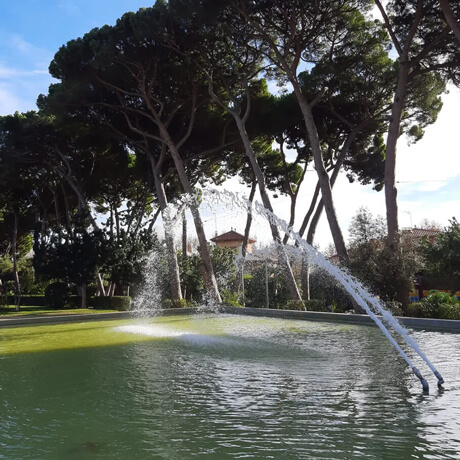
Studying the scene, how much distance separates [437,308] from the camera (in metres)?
9.80

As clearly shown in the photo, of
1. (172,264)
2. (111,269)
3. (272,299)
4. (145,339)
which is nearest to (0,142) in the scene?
(111,269)

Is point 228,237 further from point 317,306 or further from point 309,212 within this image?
point 317,306

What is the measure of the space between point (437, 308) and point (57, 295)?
12859mm

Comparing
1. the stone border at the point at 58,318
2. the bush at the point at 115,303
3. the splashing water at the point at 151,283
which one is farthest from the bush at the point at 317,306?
the bush at the point at 115,303

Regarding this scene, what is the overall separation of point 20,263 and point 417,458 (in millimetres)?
28652

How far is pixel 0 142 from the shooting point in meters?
18.8

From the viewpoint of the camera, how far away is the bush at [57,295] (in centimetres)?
1803

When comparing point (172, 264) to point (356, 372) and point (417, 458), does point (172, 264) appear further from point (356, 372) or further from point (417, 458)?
point (417, 458)

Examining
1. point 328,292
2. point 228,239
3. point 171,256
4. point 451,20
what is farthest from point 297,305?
point 228,239

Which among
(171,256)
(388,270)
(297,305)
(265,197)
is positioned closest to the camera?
(388,270)

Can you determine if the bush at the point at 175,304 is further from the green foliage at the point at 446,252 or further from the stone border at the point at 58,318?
the green foliage at the point at 446,252

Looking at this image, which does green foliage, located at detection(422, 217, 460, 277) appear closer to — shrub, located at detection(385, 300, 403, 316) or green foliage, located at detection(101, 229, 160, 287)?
shrub, located at detection(385, 300, 403, 316)

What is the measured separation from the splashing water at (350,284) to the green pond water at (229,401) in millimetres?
244

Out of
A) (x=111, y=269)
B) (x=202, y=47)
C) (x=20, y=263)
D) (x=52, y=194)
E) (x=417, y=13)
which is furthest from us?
(x=20, y=263)
